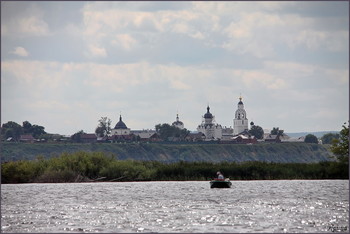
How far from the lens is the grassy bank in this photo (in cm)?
10425

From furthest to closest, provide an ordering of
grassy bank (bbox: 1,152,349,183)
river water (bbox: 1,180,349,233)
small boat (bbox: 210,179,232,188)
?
grassy bank (bbox: 1,152,349,183)
small boat (bbox: 210,179,232,188)
river water (bbox: 1,180,349,233)

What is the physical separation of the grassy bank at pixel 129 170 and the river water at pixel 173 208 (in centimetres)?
339

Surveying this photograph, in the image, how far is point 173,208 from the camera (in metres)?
68.2

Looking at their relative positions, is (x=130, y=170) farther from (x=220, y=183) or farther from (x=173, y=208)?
(x=173, y=208)

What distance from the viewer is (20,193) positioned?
288ft

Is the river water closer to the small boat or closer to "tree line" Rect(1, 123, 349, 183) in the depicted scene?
the small boat

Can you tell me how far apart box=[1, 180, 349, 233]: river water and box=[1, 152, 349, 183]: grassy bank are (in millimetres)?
3391

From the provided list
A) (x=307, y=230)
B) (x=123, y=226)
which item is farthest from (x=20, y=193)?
(x=307, y=230)

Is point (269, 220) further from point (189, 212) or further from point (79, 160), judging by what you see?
point (79, 160)

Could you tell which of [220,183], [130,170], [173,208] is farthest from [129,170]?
[173,208]

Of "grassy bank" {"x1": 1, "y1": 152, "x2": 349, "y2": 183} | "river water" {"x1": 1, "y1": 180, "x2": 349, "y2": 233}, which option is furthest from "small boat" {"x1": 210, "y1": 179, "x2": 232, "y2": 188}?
"grassy bank" {"x1": 1, "y1": 152, "x2": 349, "y2": 183}

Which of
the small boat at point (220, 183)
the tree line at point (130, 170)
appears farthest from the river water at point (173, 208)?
the tree line at point (130, 170)

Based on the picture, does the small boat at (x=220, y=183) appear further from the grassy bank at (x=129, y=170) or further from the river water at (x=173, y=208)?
the grassy bank at (x=129, y=170)

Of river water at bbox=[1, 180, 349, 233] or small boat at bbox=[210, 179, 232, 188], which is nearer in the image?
river water at bbox=[1, 180, 349, 233]
